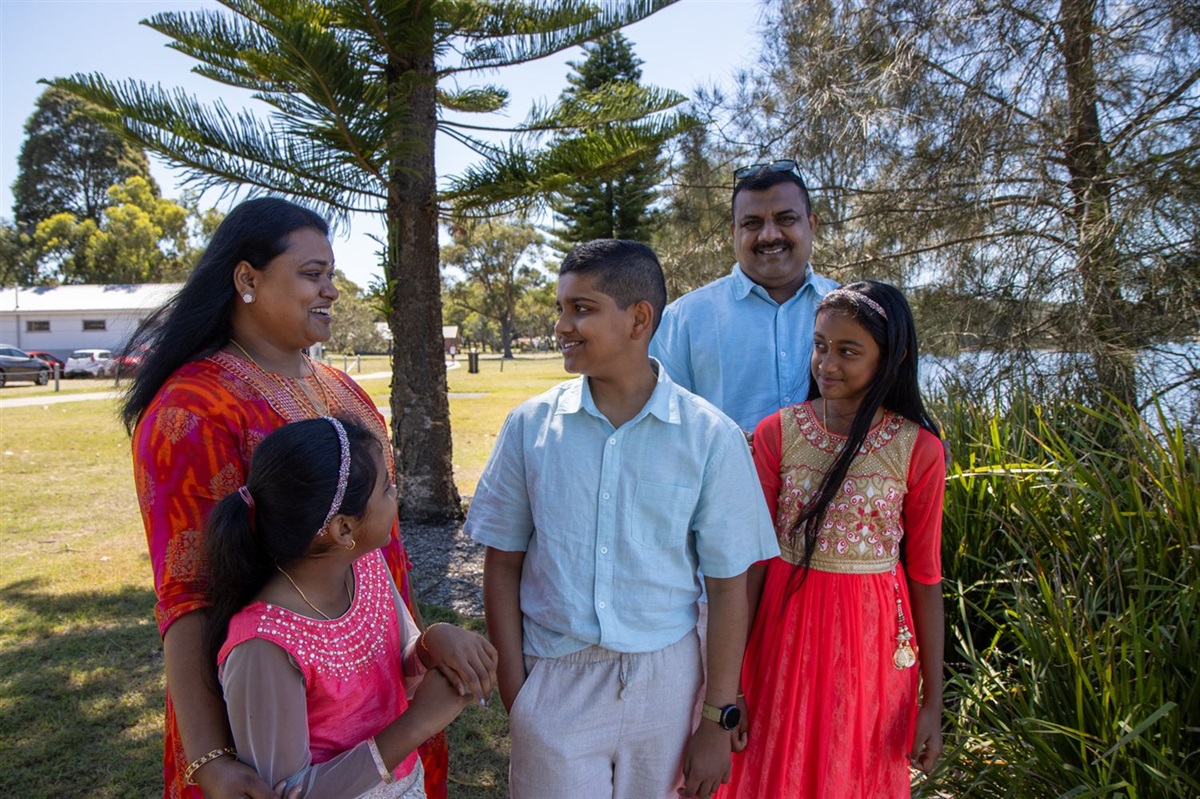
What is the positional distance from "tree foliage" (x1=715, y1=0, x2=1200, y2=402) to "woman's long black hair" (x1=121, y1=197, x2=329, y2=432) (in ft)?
13.2

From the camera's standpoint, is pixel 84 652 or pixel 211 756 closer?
pixel 211 756

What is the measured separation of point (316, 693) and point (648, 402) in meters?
0.92

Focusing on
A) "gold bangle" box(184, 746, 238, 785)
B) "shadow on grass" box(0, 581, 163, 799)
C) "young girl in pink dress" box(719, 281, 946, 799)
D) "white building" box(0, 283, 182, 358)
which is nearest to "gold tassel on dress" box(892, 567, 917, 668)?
"young girl in pink dress" box(719, 281, 946, 799)

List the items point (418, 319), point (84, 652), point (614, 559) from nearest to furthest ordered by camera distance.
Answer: point (614, 559) < point (84, 652) < point (418, 319)

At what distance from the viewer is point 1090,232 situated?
4.23 meters

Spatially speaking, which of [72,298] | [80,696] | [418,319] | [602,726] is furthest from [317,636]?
[72,298]

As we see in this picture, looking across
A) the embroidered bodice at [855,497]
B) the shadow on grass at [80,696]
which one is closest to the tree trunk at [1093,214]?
the embroidered bodice at [855,497]

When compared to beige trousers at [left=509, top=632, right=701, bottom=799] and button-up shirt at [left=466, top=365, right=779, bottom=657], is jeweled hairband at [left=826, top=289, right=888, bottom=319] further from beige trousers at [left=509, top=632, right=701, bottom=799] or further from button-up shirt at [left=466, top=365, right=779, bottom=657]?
beige trousers at [left=509, top=632, right=701, bottom=799]

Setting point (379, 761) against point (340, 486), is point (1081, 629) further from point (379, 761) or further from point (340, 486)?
point (340, 486)

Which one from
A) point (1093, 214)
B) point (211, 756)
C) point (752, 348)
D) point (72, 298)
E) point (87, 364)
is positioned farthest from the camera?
point (72, 298)

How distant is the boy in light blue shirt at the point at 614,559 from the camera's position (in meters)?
1.78

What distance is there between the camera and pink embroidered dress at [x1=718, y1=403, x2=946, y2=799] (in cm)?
198

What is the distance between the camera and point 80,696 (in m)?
3.70

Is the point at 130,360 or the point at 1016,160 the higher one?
the point at 1016,160
